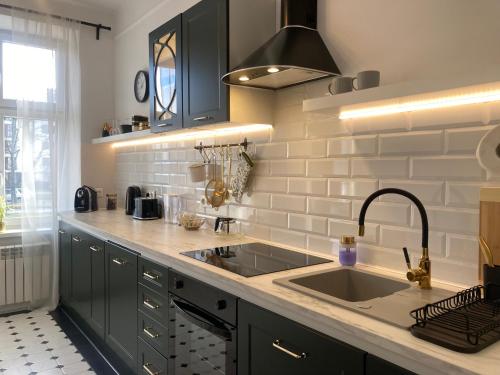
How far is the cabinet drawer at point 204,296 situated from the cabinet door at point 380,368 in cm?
60

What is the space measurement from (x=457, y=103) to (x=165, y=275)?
146cm

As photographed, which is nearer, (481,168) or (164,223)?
(481,168)

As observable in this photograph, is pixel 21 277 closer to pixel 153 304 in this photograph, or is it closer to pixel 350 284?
pixel 153 304

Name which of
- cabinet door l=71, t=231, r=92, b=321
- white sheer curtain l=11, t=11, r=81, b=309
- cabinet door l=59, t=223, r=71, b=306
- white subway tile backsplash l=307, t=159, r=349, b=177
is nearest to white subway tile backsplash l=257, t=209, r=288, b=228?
white subway tile backsplash l=307, t=159, r=349, b=177

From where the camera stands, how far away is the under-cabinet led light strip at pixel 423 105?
136cm

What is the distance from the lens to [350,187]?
1.85 metres

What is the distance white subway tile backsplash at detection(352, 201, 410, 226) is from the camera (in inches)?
64.8

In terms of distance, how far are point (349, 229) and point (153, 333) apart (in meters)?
1.13

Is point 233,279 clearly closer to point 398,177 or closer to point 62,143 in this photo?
point 398,177

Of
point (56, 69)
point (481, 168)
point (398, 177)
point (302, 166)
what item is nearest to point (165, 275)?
point (302, 166)

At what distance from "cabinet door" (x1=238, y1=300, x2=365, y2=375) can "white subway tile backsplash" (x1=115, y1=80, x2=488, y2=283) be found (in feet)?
2.04

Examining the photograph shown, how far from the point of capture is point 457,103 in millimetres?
1456

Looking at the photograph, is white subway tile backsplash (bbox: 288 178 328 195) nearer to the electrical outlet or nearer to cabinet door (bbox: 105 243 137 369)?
cabinet door (bbox: 105 243 137 369)

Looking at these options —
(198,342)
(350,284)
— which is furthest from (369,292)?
(198,342)
